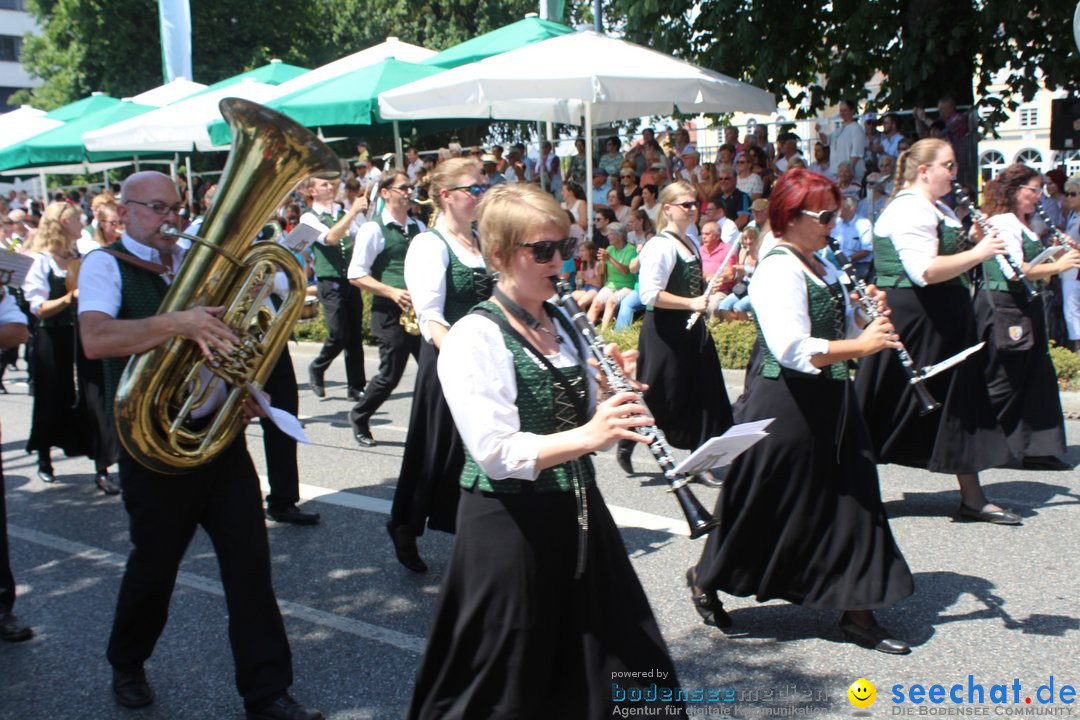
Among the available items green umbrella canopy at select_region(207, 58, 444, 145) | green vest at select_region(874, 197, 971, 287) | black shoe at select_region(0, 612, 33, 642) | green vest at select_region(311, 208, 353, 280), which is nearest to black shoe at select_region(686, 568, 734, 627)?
green vest at select_region(874, 197, 971, 287)

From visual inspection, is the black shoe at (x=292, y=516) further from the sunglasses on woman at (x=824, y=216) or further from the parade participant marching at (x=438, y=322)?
the sunglasses on woman at (x=824, y=216)

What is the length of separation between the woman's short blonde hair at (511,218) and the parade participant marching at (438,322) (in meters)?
1.75

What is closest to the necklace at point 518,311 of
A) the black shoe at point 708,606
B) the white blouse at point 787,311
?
the white blouse at point 787,311

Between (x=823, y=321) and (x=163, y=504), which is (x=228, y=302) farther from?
(x=823, y=321)

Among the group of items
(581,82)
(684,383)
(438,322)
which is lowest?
(684,383)

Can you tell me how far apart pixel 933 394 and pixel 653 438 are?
10.2 feet

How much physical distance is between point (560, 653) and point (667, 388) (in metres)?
3.60

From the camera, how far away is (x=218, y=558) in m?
3.62

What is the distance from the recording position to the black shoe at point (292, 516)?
5.89m

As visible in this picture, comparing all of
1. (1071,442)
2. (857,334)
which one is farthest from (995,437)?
(1071,442)

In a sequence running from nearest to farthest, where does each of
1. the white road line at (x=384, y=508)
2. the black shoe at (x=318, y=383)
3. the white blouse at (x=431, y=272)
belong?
the white blouse at (x=431, y=272) < the white road line at (x=384, y=508) < the black shoe at (x=318, y=383)

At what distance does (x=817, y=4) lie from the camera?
1371cm

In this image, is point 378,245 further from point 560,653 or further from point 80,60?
point 80,60

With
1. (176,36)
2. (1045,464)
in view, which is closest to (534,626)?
(1045,464)
